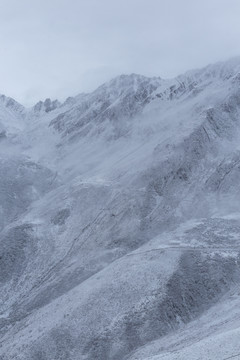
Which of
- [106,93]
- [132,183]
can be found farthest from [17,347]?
[106,93]

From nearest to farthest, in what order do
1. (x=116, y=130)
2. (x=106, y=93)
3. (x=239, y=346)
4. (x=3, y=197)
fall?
(x=239, y=346)
(x=3, y=197)
(x=116, y=130)
(x=106, y=93)

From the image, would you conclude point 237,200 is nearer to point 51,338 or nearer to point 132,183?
point 132,183

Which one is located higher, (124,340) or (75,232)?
(75,232)

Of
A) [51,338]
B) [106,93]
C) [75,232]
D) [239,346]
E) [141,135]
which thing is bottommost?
[239,346]

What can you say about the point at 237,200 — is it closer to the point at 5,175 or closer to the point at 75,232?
the point at 75,232

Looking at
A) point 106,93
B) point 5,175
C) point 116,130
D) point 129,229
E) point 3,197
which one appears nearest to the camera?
point 129,229

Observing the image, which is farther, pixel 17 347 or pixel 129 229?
pixel 129 229
